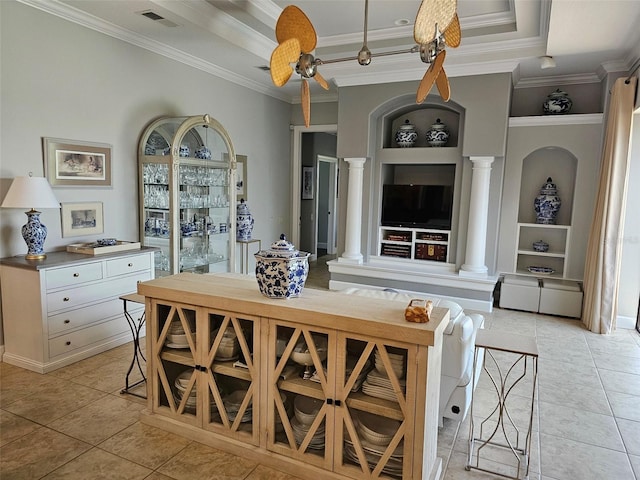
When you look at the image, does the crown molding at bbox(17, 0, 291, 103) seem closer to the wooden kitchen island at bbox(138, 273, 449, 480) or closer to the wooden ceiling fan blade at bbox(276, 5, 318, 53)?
the wooden ceiling fan blade at bbox(276, 5, 318, 53)

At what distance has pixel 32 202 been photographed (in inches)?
127

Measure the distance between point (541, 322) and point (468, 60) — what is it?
10.6ft

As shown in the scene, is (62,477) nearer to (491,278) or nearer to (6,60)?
(6,60)

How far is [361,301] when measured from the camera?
87.4 inches

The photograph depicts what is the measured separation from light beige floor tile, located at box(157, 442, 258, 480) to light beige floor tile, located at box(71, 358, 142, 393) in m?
1.09

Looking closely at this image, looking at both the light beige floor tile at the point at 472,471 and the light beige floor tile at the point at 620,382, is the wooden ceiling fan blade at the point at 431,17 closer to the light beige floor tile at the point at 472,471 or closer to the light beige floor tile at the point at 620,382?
the light beige floor tile at the point at 472,471

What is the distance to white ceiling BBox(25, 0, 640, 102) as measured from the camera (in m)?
3.65

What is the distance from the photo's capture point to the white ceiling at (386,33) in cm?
365

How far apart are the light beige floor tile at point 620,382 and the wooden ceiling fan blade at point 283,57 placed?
346 cm

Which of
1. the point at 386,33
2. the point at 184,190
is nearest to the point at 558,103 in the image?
the point at 386,33

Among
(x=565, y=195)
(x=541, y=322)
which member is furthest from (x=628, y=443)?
(x=565, y=195)

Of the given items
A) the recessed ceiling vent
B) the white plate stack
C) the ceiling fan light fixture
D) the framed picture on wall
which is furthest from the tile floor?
the framed picture on wall

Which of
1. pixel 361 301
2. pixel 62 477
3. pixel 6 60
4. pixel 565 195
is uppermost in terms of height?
pixel 6 60

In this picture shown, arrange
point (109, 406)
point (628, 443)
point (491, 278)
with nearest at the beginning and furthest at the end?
point (628, 443)
point (109, 406)
point (491, 278)
